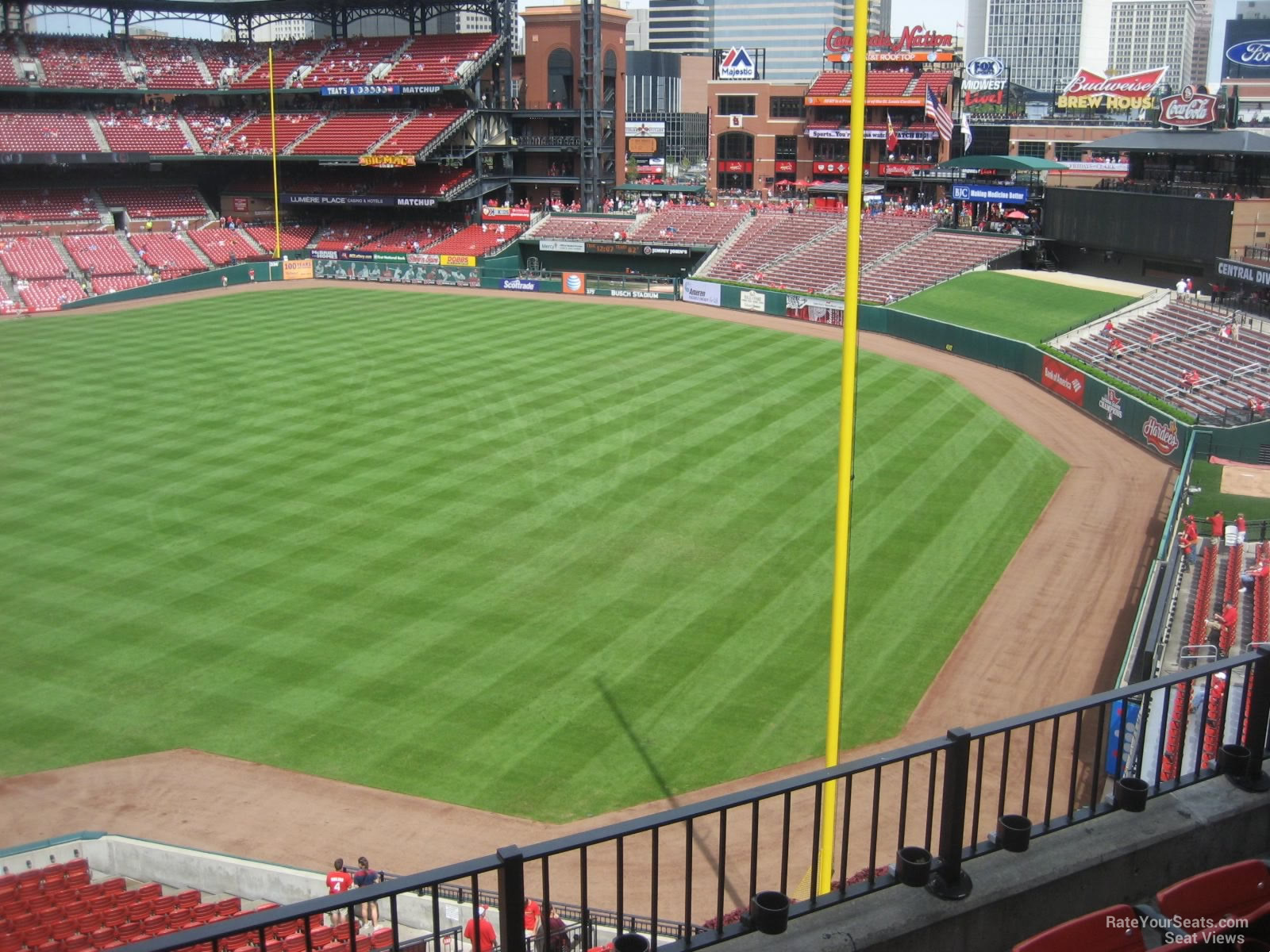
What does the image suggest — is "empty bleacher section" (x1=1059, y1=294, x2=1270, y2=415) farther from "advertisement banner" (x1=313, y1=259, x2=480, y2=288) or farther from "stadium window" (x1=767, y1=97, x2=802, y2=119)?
"stadium window" (x1=767, y1=97, x2=802, y2=119)

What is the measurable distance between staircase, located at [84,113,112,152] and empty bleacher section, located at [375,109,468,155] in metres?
16.9

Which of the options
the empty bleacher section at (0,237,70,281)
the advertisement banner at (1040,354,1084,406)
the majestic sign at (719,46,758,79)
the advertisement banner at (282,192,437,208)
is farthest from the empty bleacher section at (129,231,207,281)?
the advertisement banner at (1040,354,1084,406)

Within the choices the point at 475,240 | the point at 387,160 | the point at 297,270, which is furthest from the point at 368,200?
the point at 297,270

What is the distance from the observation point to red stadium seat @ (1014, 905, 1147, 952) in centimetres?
580

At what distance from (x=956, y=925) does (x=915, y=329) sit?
4571 cm

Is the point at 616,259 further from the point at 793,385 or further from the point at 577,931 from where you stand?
the point at 577,931

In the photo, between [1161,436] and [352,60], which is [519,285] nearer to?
[352,60]

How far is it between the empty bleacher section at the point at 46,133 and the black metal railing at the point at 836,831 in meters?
68.9

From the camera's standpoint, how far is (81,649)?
2148cm

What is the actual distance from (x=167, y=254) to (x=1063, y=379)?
53.1 metres

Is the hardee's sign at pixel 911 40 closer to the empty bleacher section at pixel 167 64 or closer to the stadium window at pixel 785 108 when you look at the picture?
the stadium window at pixel 785 108

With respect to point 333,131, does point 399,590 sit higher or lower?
lower

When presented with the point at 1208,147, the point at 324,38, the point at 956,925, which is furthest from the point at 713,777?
the point at 324,38

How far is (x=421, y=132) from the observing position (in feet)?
252
